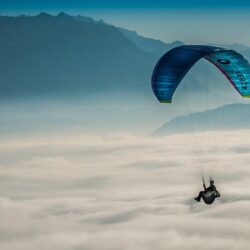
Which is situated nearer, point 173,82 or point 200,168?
point 200,168

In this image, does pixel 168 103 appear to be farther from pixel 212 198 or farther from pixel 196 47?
pixel 212 198

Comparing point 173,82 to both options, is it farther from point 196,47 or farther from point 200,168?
point 200,168

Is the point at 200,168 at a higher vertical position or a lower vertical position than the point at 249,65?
lower

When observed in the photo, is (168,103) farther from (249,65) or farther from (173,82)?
(249,65)

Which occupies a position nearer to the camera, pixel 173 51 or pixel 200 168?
pixel 200 168

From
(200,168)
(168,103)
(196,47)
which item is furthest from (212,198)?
(196,47)

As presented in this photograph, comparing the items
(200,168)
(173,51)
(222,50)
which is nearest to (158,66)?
(173,51)
